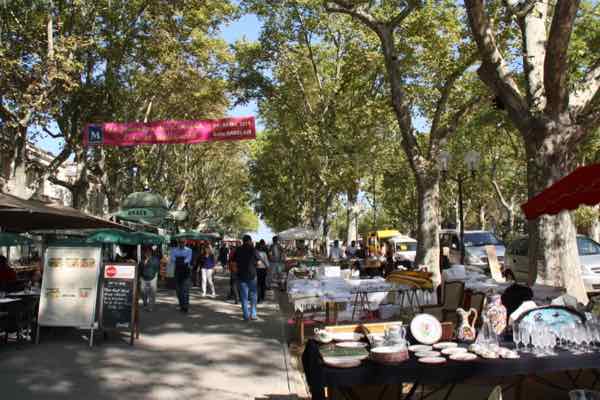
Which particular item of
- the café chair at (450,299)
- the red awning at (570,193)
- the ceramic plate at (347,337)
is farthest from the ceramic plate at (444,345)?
the café chair at (450,299)

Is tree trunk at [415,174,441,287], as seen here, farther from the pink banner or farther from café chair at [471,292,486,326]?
café chair at [471,292,486,326]

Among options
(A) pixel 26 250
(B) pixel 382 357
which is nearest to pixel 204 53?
(A) pixel 26 250

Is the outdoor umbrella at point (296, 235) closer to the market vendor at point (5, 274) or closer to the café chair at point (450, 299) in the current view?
the market vendor at point (5, 274)

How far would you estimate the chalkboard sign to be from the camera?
30.9 ft

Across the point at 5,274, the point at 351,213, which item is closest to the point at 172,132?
the point at 5,274

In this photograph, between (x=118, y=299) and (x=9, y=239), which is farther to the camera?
(x=9, y=239)

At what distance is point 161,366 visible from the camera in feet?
26.3

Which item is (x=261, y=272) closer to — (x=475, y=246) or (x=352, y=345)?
(x=475, y=246)

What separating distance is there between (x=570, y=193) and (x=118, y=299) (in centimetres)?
704

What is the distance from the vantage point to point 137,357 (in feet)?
28.1

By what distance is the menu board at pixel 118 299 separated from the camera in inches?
371

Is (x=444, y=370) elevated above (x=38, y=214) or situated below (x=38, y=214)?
below

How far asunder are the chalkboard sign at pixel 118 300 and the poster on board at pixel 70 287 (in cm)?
18

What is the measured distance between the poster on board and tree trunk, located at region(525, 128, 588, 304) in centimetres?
715
